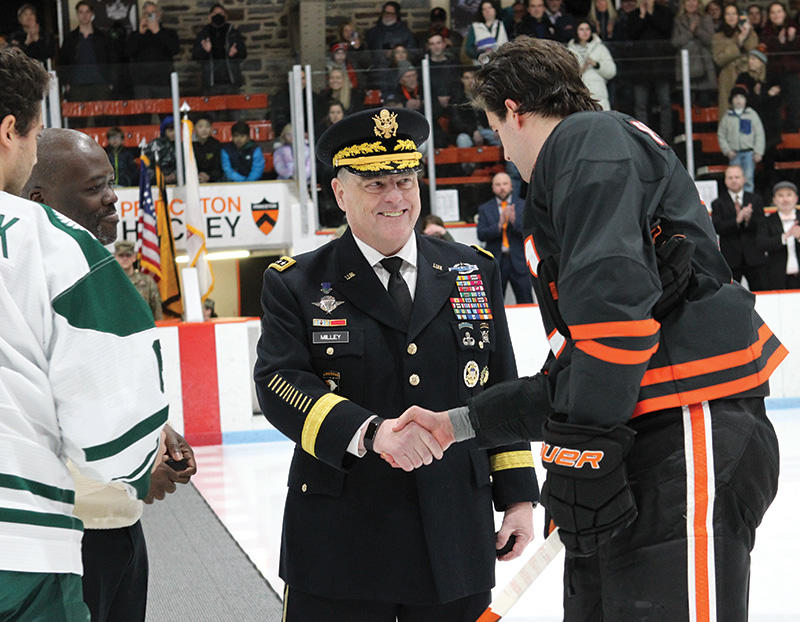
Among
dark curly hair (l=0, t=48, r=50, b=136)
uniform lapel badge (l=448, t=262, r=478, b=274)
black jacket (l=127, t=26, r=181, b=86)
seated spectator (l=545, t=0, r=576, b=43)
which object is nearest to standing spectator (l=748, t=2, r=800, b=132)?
seated spectator (l=545, t=0, r=576, b=43)

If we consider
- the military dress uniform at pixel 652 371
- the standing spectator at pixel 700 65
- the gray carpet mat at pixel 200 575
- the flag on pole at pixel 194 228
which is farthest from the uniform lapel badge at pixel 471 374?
the standing spectator at pixel 700 65

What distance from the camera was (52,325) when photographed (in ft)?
5.38

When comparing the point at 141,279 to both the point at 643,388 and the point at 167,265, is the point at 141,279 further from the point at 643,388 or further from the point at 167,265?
the point at 643,388

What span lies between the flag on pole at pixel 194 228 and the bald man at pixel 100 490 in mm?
8141

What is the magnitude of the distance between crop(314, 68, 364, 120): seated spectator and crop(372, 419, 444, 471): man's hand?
9.61 m

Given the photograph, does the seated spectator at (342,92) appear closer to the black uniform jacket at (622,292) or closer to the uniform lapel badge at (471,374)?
the uniform lapel badge at (471,374)

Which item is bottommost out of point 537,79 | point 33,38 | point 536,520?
point 536,520

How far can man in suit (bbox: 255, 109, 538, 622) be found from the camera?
2.36 meters

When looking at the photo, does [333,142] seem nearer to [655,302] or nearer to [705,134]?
[655,302]

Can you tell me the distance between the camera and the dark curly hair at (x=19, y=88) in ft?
5.61

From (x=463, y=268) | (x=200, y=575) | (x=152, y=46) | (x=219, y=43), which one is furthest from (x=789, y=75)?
(x=463, y=268)

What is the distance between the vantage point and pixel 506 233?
1080cm

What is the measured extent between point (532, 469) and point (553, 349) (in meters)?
0.57

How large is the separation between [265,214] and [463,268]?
32.7ft
